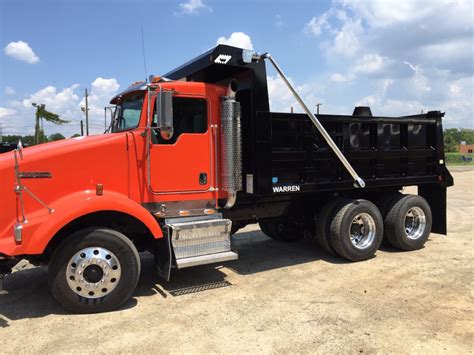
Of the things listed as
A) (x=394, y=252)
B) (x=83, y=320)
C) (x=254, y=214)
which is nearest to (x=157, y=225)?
(x=83, y=320)

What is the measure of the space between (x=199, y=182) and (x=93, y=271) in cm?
174

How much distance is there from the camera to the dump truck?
4625mm

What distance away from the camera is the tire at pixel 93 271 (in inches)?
179

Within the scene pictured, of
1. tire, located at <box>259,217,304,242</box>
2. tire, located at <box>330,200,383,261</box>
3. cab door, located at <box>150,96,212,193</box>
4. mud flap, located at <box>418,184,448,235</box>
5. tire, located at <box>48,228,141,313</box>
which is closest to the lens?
tire, located at <box>48,228,141,313</box>

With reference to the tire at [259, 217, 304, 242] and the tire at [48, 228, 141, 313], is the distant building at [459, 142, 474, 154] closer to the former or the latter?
the tire at [259, 217, 304, 242]

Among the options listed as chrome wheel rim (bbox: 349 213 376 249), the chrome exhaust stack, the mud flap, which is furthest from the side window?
the mud flap

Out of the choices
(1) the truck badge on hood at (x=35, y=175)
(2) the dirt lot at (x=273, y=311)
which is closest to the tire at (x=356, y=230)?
(2) the dirt lot at (x=273, y=311)

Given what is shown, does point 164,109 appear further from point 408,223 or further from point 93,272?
point 408,223

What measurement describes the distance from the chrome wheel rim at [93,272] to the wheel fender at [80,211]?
40cm

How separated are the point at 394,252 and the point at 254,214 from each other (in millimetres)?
2797

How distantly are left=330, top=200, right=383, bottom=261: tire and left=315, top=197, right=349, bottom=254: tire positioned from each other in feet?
0.26

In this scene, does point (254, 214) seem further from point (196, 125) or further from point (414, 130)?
point (414, 130)

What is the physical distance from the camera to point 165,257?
518 centimetres

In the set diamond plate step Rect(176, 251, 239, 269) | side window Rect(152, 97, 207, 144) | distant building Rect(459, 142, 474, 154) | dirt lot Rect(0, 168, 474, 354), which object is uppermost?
distant building Rect(459, 142, 474, 154)
